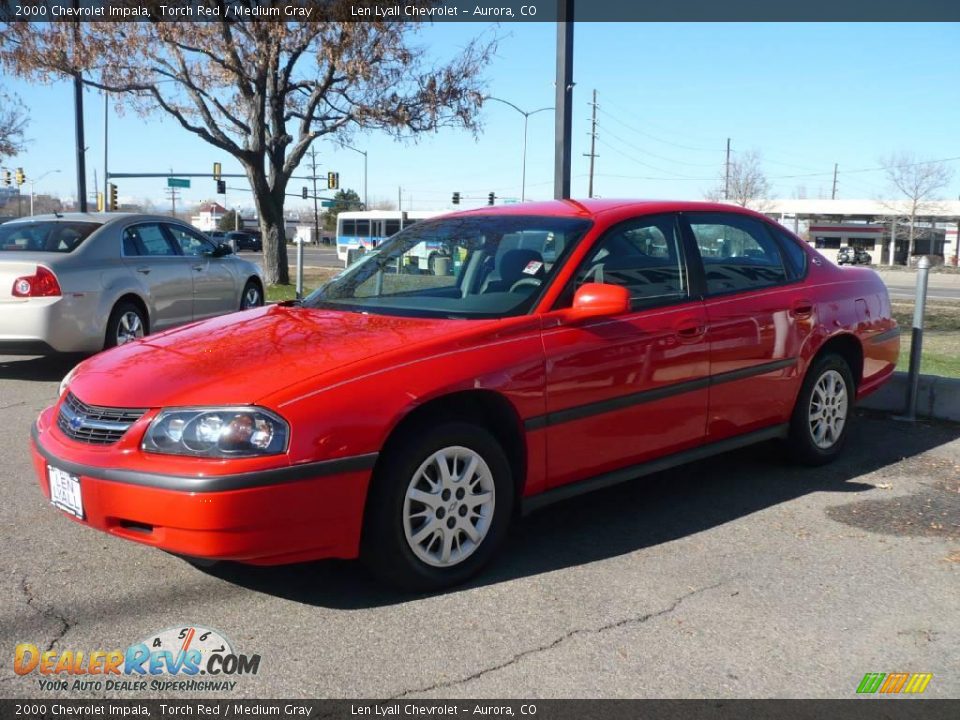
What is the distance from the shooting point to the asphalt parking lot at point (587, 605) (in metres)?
3.13

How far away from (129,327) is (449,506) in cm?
607

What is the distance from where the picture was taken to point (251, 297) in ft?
36.5

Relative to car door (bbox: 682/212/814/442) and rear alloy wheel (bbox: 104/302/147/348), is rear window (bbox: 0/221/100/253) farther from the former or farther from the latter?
car door (bbox: 682/212/814/442)

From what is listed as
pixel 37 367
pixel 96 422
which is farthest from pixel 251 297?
pixel 96 422

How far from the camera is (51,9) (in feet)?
59.2

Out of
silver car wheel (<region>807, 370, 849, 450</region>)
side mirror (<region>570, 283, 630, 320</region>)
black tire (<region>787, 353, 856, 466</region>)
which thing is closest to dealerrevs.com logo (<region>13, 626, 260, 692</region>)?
side mirror (<region>570, 283, 630, 320</region>)

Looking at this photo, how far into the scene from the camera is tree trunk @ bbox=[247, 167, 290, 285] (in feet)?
66.5

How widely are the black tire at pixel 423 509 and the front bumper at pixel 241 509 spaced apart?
0.08 m

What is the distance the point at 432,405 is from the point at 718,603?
1.34 m

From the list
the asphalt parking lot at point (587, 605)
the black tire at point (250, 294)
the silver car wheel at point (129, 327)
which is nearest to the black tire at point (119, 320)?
the silver car wheel at point (129, 327)

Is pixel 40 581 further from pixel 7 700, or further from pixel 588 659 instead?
pixel 588 659

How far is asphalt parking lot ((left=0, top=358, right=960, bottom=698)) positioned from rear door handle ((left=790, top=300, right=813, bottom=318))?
1023mm

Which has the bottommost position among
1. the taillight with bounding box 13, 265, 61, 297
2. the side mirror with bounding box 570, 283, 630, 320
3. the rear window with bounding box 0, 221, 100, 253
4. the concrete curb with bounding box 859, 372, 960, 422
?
the concrete curb with bounding box 859, 372, 960, 422

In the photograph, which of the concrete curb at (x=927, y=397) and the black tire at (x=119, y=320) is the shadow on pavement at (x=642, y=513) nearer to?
the concrete curb at (x=927, y=397)
